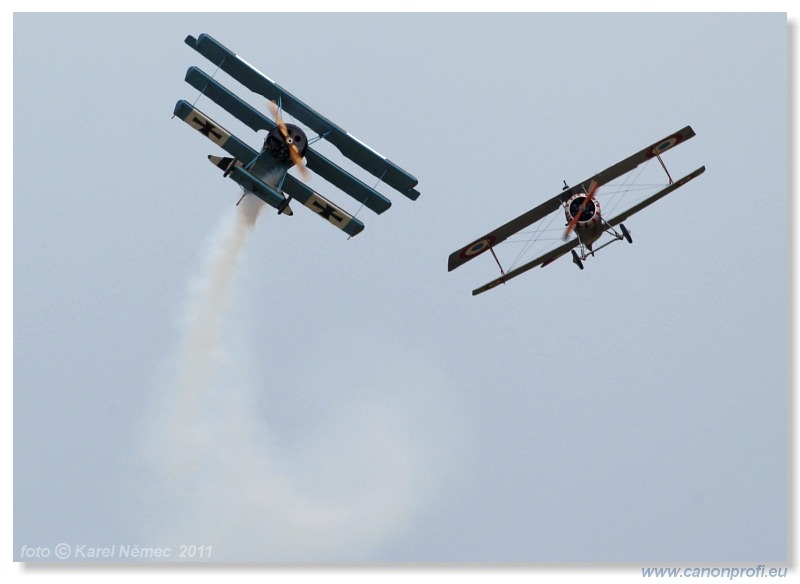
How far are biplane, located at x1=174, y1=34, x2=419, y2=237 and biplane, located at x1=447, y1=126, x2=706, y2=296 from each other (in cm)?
302

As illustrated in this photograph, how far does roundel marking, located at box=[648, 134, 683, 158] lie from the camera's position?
165 feet

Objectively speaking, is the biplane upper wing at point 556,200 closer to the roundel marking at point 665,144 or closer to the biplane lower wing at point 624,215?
the roundel marking at point 665,144

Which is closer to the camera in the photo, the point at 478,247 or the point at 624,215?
the point at 624,215

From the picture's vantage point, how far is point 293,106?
49.0m

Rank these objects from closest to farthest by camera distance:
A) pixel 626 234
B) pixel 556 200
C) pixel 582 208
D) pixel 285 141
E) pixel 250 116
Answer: pixel 285 141 → pixel 626 234 → pixel 582 208 → pixel 250 116 → pixel 556 200

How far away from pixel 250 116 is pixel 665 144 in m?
12.3

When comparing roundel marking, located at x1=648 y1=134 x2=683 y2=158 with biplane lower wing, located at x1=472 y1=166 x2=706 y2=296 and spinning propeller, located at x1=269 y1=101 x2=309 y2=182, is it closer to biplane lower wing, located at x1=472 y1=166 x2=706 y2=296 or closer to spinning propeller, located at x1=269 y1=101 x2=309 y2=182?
biplane lower wing, located at x1=472 y1=166 x2=706 y2=296

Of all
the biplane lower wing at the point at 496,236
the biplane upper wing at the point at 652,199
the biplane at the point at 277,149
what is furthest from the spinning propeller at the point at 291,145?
the biplane upper wing at the point at 652,199

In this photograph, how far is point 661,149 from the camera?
5072cm

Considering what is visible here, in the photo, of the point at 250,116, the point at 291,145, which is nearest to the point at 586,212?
the point at 291,145

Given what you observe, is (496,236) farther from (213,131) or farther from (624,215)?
(213,131)

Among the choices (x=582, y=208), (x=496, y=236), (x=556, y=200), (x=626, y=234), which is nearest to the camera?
(x=626, y=234)

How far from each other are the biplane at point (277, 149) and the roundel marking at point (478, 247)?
8.56ft

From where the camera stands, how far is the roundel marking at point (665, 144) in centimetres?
5044
